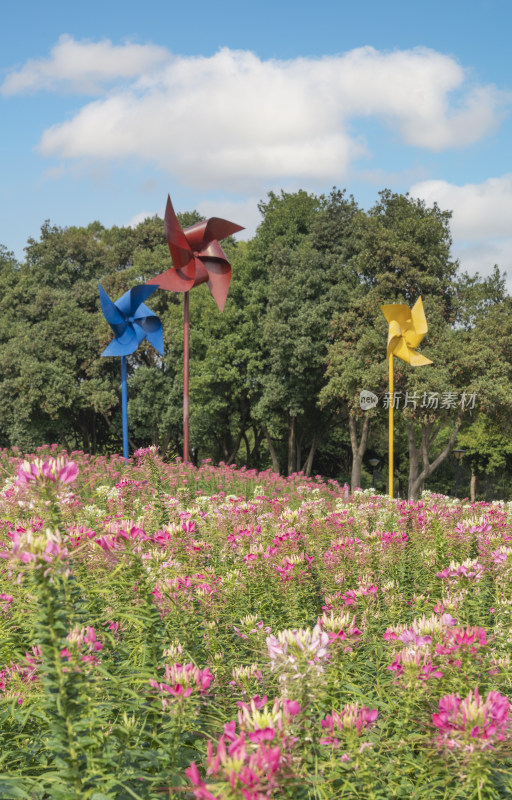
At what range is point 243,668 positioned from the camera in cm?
235

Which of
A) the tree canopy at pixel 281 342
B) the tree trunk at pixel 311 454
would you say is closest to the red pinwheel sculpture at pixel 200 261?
the tree canopy at pixel 281 342

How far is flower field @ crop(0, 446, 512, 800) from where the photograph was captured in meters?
1.51

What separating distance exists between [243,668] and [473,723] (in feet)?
3.45

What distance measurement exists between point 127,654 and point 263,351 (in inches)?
912

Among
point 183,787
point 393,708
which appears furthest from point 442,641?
point 183,787

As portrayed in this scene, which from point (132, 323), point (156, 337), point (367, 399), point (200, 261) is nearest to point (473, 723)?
point (200, 261)

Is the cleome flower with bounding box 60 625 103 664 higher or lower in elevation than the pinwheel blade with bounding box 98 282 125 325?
lower

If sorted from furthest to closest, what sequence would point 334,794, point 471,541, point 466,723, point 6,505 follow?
point 6,505, point 471,541, point 334,794, point 466,723

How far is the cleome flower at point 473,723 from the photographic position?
56.9 inches

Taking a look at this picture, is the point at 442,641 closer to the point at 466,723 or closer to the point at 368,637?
the point at 466,723

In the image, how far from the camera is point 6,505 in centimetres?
459

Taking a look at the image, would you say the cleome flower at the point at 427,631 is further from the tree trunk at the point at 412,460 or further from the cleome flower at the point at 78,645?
the tree trunk at the point at 412,460

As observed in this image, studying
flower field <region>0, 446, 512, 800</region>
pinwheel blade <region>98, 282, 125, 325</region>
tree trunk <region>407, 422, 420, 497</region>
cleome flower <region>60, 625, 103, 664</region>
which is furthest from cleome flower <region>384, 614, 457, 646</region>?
tree trunk <region>407, 422, 420, 497</region>

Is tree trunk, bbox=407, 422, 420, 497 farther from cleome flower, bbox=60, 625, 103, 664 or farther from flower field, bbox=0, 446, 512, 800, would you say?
cleome flower, bbox=60, 625, 103, 664
